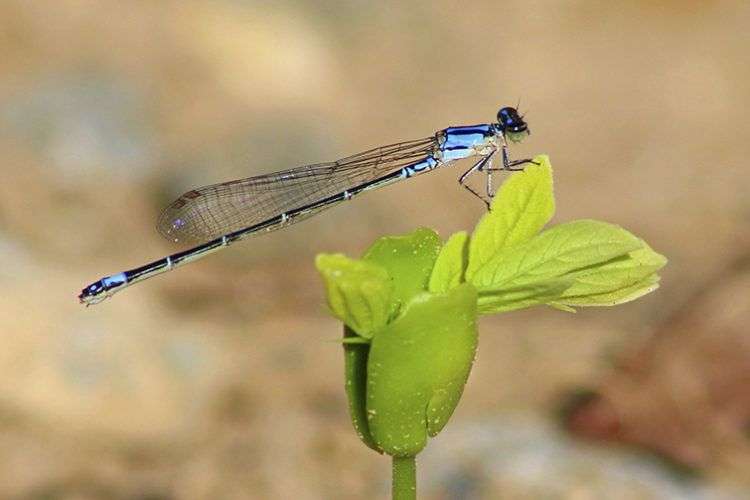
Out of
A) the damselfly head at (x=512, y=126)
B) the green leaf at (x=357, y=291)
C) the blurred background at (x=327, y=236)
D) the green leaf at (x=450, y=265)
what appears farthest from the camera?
the blurred background at (x=327, y=236)

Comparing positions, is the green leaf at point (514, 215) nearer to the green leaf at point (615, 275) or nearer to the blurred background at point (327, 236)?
the green leaf at point (615, 275)

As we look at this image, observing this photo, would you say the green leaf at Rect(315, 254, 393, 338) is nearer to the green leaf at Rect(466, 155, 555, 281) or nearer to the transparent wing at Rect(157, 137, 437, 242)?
the green leaf at Rect(466, 155, 555, 281)

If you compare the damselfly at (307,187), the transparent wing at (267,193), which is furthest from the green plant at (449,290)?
the transparent wing at (267,193)

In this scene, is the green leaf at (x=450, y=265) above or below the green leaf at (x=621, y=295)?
above

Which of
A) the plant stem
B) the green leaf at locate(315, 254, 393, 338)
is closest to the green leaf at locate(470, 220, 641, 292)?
the green leaf at locate(315, 254, 393, 338)

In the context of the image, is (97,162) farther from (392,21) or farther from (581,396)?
(581,396)
